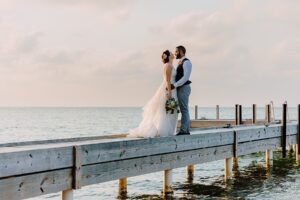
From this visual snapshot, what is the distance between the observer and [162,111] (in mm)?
12281

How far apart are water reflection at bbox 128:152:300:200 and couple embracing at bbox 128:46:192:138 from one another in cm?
227

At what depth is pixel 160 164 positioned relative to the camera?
1201 centimetres

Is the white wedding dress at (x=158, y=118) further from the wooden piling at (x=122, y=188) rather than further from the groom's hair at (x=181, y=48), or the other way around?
the wooden piling at (x=122, y=188)

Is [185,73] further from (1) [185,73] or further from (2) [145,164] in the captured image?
(2) [145,164]

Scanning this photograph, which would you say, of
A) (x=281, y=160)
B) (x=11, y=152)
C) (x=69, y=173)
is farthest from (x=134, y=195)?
(x=281, y=160)

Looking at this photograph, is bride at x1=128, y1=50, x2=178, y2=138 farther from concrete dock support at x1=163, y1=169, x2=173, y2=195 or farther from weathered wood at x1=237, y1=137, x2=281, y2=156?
weathered wood at x1=237, y1=137, x2=281, y2=156

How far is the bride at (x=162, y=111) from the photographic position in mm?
12234

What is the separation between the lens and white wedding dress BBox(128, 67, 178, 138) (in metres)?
12.2

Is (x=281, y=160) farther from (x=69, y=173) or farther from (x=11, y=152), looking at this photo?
(x=11, y=152)

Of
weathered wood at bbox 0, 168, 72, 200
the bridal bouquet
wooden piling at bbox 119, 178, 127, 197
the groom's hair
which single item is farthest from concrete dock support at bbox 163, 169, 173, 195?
weathered wood at bbox 0, 168, 72, 200

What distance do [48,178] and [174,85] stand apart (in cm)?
455

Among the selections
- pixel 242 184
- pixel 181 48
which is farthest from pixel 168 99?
pixel 242 184

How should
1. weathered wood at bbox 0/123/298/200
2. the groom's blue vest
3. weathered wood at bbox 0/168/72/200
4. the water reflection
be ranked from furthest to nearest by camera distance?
the water reflection < the groom's blue vest < weathered wood at bbox 0/123/298/200 < weathered wood at bbox 0/168/72/200

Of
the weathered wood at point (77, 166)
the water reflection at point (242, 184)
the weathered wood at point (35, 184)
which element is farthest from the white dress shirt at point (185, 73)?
the weathered wood at point (35, 184)
